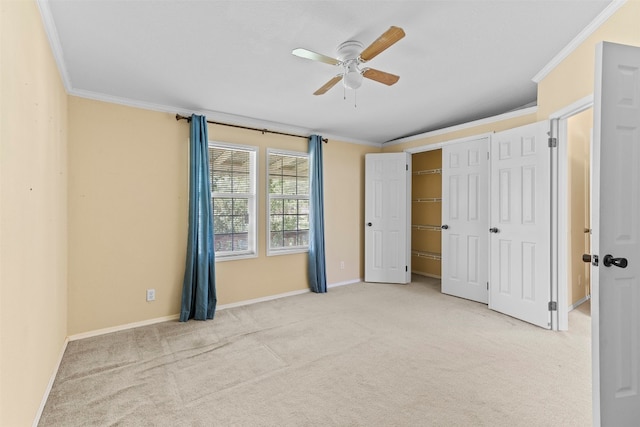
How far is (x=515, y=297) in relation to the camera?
339 cm

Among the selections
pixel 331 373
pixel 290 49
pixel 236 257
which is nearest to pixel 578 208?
pixel 331 373

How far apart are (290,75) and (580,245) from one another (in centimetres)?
401

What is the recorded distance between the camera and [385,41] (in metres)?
1.88

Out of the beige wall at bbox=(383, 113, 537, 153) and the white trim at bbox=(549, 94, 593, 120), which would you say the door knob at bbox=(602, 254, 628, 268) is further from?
the beige wall at bbox=(383, 113, 537, 153)

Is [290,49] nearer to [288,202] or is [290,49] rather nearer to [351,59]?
[351,59]

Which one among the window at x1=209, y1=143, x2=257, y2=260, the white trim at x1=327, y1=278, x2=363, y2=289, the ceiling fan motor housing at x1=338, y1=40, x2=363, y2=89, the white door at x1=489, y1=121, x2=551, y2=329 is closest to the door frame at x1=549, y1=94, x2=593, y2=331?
the white door at x1=489, y1=121, x2=551, y2=329

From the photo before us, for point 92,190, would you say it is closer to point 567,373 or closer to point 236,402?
point 236,402

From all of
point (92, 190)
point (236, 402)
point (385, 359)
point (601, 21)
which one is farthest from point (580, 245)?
point (92, 190)

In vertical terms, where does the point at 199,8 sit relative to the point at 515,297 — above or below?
above

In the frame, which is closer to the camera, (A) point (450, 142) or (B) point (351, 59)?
(B) point (351, 59)

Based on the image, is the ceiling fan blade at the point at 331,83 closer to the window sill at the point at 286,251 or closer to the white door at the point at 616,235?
the white door at the point at 616,235

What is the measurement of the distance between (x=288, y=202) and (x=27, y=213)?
3.06 m

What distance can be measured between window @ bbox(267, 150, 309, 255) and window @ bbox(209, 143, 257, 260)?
0.26 metres

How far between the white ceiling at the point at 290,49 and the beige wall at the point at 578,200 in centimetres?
79
